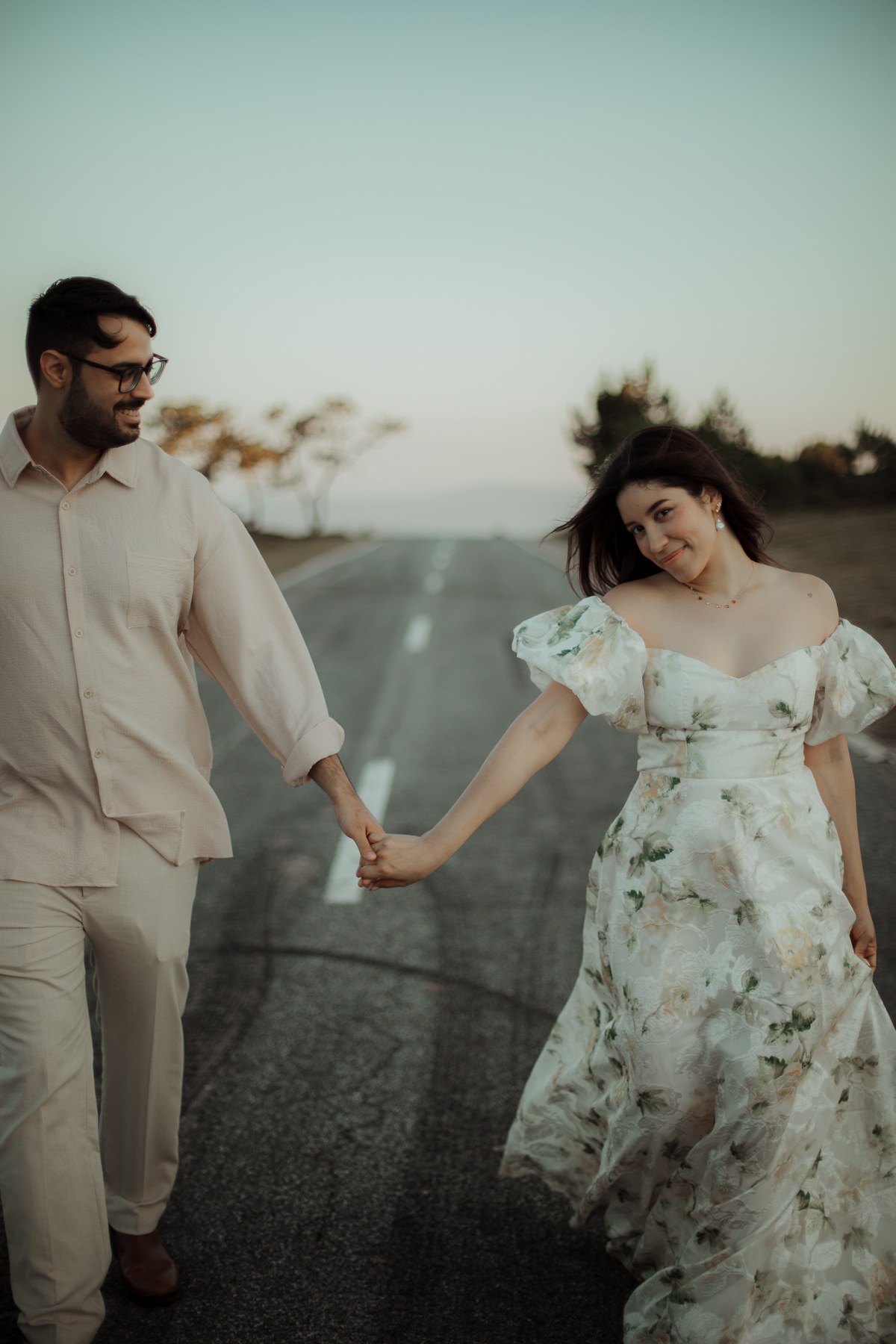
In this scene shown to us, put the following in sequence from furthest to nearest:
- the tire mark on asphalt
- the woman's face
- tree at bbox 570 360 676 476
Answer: tree at bbox 570 360 676 476 → the tire mark on asphalt → the woman's face

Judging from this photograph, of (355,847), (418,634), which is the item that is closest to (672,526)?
(355,847)

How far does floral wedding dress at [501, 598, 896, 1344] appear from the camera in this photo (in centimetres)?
218

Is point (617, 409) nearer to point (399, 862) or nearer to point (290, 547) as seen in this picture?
point (290, 547)

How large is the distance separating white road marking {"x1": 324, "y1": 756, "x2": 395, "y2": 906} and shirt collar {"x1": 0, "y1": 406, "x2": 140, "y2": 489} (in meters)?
1.77

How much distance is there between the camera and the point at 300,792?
7.01m

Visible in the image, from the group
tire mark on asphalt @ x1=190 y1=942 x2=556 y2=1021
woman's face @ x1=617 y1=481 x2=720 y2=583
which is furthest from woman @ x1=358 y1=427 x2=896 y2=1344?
tire mark on asphalt @ x1=190 y1=942 x2=556 y2=1021

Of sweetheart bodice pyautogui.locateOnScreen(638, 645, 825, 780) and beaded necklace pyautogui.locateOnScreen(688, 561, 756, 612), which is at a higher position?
beaded necklace pyautogui.locateOnScreen(688, 561, 756, 612)

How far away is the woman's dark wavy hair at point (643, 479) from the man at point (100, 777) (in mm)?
895

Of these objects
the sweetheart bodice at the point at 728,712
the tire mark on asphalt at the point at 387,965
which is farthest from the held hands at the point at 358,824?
the tire mark on asphalt at the point at 387,965

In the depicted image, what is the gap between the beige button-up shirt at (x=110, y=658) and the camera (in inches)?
91.0

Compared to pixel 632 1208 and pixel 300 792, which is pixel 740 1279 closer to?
pixel 632 1208

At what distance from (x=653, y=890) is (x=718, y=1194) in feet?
2.23

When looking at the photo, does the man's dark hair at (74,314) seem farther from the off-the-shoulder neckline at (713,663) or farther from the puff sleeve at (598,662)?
the off-the-shoulder neckline at (713,663)

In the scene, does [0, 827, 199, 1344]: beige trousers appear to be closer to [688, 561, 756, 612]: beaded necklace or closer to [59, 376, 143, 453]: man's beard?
[59, 376, 143, 453]: man's beard
